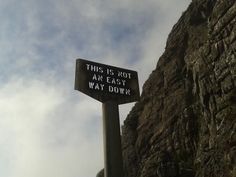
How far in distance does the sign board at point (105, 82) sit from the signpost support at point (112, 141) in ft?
1.05

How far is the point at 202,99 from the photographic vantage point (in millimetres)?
29984

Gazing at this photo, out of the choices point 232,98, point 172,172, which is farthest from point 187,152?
point 232,98

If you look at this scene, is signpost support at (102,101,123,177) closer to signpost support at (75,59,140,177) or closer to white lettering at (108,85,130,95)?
signpost support at (75,59,140,177)

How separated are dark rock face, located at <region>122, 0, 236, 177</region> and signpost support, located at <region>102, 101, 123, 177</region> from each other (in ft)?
42.7

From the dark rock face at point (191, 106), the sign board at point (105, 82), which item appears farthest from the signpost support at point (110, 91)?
the dark rock face at point (191, 106)

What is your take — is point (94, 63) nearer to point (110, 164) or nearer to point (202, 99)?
point (110, 164)

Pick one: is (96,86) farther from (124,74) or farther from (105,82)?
(124,74)

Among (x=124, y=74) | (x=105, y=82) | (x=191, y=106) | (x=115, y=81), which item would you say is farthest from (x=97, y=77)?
(x=191, y=106)

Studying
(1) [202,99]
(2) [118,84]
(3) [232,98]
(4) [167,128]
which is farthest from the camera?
(4) [167,128]

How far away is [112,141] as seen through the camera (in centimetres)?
1223

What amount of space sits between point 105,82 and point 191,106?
2117cm

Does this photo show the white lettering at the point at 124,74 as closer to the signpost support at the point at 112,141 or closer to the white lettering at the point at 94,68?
the white lettering at the point at 94,68

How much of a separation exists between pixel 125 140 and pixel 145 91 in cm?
567

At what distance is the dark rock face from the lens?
86.6 feet
